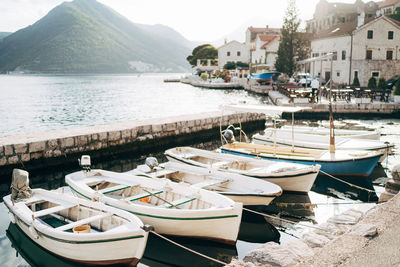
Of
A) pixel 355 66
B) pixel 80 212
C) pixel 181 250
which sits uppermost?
pixel 355 66

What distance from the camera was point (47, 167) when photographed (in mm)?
13211

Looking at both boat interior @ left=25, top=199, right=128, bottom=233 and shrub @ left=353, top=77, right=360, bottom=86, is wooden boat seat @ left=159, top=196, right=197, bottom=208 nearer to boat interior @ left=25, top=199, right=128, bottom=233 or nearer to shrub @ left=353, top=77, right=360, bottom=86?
boat interior @ left=25, top=199, right=128, bottom=233

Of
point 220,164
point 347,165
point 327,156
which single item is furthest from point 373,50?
point 220,164

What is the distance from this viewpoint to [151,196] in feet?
26.7

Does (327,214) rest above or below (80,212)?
below

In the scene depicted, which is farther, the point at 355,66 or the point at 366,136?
the point at 355,66

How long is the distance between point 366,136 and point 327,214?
6.65m

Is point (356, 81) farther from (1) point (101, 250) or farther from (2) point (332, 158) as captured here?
(1) point (101, 250)

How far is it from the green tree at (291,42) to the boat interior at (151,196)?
4242cm

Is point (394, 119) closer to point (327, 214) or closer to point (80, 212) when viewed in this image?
point (327, 214)

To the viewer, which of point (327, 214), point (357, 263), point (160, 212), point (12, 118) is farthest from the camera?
point (12, 118)

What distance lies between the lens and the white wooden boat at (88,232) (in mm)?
5852

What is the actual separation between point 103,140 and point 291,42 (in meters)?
38.0

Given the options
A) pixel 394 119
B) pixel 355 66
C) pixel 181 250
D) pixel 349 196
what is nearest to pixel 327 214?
pixel 349 196
